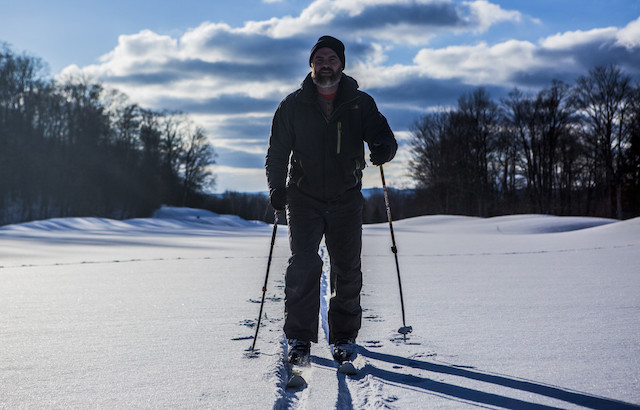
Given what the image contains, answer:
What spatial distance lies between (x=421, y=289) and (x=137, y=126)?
46.1 meters

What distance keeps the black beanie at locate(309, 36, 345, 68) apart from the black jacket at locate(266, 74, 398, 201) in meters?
0.12

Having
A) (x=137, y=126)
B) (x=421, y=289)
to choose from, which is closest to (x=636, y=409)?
→ (x=421, y=289)

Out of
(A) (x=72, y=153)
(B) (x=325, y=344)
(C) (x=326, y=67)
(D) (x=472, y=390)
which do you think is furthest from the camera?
(A) (x=72, y=153)

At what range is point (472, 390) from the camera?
7.47ft

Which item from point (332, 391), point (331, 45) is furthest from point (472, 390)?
point (331, 45)

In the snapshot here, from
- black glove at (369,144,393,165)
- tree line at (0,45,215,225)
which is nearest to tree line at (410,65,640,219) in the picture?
tree line at (0,45,215,225)

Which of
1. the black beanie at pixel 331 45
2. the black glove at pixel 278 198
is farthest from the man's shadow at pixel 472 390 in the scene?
the black beanie at pixel 331 45

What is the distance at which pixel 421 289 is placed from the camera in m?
5.44

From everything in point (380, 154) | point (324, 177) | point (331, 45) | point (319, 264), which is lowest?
point (319, 264)

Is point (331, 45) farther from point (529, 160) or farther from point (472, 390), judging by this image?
point (529, 160)

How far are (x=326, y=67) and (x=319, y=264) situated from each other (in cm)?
105

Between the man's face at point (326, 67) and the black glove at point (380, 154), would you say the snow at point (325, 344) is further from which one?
the man's face at point (326, 67)

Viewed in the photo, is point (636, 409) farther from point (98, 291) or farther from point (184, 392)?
point (98, 291)

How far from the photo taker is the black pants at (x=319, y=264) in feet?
9.65
